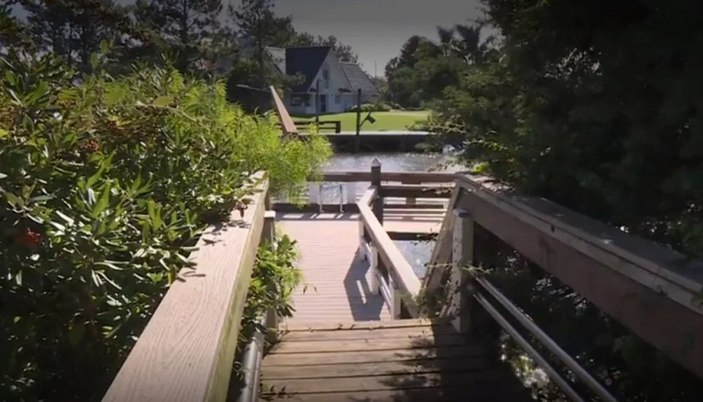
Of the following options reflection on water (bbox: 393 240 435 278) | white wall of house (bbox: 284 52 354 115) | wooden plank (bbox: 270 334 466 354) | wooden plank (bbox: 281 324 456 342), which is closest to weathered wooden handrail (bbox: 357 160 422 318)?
reflection on water (bbox: 393 240 435 278)

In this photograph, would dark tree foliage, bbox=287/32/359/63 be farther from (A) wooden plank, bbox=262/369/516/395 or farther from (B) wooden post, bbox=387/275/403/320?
(B) wooden post, bbox=387/275/403/320

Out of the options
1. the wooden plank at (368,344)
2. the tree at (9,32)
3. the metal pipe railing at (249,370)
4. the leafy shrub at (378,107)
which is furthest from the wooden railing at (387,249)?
the tree at (9,32)

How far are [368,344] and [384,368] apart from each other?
245 millimetres

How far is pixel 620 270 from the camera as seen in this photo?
46.8 inches

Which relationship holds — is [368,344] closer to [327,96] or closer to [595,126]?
[595,126]

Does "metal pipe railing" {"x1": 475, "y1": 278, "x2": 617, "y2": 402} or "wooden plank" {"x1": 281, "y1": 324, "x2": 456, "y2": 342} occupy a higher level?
"metal pipe railing" {"x1": 475, "y1": 278, "x2": 617, "y2": 402}

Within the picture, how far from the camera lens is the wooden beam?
0.98 metres

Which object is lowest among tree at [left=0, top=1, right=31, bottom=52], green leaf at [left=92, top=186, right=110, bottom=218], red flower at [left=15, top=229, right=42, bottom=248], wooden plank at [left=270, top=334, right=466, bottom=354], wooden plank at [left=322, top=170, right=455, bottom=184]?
wooden plank at [left=270, top=334, right=466, bottom=354]

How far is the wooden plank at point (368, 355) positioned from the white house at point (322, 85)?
11666 millimetres

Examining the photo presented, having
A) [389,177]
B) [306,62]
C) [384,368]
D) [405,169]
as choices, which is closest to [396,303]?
[384,368]

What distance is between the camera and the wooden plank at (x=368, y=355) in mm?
2225

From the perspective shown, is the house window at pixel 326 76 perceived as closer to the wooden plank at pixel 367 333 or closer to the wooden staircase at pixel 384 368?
the wooden plank at pixel 367 333

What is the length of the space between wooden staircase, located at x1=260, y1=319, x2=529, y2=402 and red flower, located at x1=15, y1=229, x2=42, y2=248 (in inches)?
43.6

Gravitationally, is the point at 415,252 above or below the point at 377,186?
below
